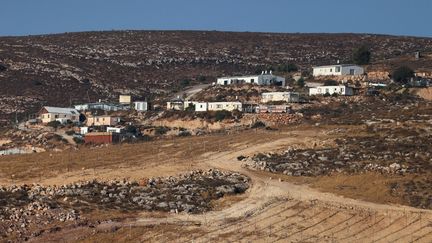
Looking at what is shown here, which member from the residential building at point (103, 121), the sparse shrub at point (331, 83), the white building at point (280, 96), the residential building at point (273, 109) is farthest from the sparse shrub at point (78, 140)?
the sparse shrub at point (331, 83)

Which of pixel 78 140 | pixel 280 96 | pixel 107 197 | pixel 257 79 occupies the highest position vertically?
pixel 257 79

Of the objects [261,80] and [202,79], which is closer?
[261,80]

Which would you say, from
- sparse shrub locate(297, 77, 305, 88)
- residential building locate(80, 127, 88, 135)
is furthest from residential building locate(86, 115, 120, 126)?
sparse shrub locate(297, 77, 305, 88)

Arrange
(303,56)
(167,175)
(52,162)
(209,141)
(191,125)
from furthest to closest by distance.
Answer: (303,56) < (191,125) < (209,141) < (52,162) < (167,175)

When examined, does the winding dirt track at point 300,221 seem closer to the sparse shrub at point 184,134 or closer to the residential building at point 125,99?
the sparse shrub at point 184,134

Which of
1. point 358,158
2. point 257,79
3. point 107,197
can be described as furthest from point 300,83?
point 107,197

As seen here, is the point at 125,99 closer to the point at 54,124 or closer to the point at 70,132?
the point at 54,124

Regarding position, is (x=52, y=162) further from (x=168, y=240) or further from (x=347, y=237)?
(x=347, y=237)

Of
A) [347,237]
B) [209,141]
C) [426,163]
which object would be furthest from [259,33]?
[347,237]
